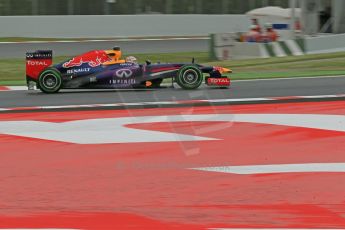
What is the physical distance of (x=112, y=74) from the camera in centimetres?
1316

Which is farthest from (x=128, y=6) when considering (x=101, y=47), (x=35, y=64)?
(x=35, y=64)

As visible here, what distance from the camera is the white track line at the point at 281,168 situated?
6777 millimetres

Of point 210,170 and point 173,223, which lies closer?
point 173,223

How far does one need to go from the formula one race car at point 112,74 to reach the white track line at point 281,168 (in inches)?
250

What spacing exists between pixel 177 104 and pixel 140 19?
84.5ft

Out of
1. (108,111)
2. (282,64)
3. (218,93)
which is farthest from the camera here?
(282,64)

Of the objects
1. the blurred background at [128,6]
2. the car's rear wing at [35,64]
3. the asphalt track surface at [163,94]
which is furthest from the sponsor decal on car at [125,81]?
the blurred background at [128,6]

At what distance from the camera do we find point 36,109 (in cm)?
1119

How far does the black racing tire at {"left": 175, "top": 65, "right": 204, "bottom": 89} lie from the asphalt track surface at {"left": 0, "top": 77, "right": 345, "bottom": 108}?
150 millimetres

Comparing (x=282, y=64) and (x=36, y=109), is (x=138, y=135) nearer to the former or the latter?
(x=36, y=109)

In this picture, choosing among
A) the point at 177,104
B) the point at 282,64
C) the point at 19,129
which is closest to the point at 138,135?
the point at 19,129

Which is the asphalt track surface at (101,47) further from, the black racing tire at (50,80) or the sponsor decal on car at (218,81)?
the sponsor decal on car at (218,81)

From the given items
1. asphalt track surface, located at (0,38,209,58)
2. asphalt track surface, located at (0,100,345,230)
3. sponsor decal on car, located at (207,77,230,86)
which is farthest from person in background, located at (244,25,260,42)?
asphalt track surface, located at (0,100,345,230)

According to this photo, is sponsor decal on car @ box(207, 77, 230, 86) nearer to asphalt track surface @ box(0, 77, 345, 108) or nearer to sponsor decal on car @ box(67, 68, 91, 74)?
asphalt track surface @ box(0, 77, 345, 108)
